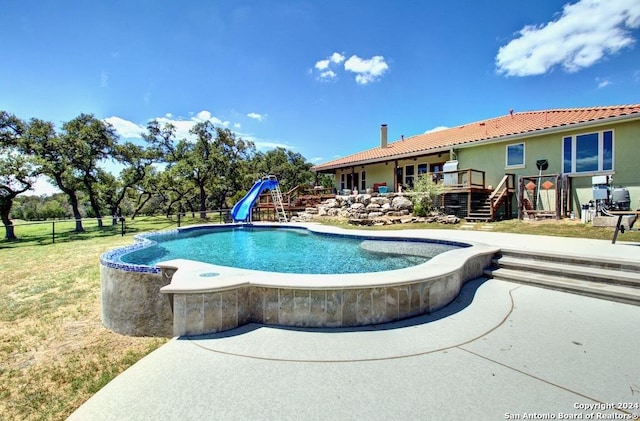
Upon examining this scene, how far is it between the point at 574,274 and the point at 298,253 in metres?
5.76

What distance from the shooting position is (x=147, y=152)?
82.2 ft

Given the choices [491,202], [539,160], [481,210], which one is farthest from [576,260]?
[539,160]

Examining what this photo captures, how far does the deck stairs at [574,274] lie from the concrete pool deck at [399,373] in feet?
2.26

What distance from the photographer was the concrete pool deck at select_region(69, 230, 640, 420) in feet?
6.59

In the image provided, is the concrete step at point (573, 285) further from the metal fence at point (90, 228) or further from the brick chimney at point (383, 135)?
the brick chimney at point (383, 135)

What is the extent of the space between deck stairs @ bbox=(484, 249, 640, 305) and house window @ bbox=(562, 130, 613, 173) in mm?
8608

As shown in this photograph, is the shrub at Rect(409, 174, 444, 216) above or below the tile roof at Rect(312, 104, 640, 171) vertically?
below

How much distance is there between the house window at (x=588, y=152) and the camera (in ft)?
35.3

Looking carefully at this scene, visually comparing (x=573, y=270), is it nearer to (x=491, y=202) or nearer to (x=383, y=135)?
(x=491, y=202)

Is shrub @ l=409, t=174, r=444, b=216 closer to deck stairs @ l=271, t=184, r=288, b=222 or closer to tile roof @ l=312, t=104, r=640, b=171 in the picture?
tile roof @ l=312, t=104, r=640, b=171

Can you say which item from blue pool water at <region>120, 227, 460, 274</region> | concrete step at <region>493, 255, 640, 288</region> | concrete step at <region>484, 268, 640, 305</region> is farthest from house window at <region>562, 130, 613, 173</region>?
concrete step at <region>484, 268, 640, 305</region>

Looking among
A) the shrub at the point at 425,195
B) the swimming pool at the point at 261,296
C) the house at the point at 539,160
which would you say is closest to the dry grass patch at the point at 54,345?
the swimming pool at the point at 261,296

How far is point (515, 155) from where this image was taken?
13.2 metres

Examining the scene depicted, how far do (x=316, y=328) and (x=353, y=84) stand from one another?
64.2ft
